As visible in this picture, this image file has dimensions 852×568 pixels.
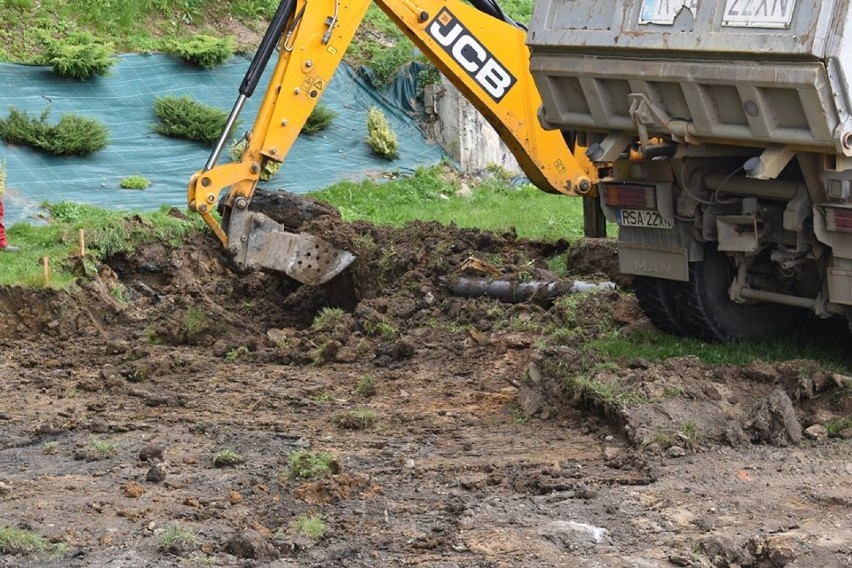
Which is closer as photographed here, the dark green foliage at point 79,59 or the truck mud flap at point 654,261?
the truck mud flap at point 654,261

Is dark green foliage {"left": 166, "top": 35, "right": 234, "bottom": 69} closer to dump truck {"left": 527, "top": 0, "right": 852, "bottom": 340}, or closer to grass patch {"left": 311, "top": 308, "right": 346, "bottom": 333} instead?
grass patch {"left": 311, "top": 308, "right": 346, "bottom": 333}

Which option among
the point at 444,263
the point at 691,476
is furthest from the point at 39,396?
the point at 691,476

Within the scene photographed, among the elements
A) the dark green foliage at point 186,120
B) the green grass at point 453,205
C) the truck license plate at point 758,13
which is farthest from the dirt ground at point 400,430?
the dark green foliage at point 186,120

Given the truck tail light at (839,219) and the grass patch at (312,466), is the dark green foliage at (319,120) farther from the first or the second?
the grass patch at (312,466)

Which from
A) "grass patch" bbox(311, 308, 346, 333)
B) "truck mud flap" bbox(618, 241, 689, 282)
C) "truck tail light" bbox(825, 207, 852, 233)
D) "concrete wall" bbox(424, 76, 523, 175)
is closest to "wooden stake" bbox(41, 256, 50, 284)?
"grass patch" bbox(311, 308, 346, 333)

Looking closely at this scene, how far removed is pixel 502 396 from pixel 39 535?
377 centimetres

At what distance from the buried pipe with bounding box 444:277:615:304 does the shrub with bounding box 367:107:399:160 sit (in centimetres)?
642

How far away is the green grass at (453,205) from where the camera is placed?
51.1 ft

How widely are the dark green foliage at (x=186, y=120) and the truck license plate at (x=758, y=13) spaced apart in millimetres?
9826

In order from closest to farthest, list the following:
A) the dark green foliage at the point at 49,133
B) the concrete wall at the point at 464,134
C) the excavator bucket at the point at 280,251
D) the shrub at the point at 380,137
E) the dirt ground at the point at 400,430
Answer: the dirt ground at the point at 400,430, the excavator bucket at the point at 280,251, the dark green foliage at the point at 49,133, the shrub at the point at 380,137, the concrete wall at the point at 464,134

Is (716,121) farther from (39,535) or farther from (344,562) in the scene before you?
(39,535)

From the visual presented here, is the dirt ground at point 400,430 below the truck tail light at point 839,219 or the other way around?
below

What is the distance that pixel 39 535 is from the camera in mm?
6594

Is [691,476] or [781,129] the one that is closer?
[691,476]
